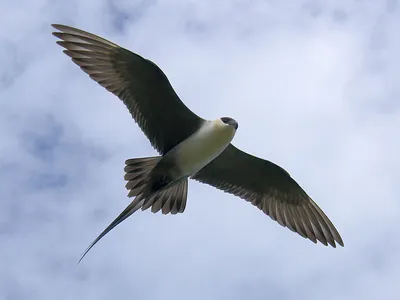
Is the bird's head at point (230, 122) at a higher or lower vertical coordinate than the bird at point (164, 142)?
higher

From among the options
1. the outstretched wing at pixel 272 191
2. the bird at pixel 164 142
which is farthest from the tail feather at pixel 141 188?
the outstretched wing at pixel 272 191

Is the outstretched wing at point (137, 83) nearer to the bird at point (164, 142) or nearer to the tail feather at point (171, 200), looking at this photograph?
the bird at point (164, 142)

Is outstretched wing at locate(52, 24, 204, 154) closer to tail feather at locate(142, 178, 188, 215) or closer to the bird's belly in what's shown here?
the bird's belly

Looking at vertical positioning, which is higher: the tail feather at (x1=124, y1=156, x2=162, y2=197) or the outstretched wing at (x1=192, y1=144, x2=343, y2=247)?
the outstretched wing at (x1=192, y1=144, x2=343, y2=247)

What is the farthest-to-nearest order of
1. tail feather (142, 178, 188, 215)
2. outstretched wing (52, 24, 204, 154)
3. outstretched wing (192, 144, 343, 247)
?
outstretched wing (192, 144, 343, 247), tail feather (142, 178, 188, 215), outstretched wing (52, 24, 204, 154)

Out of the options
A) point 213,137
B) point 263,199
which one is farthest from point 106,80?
point 263,199

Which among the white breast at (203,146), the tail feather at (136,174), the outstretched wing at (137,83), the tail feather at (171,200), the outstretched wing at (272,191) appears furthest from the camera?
the outstretched wing at (272,191)

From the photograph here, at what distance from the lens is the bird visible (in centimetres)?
1294

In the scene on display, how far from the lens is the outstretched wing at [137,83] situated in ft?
42.3

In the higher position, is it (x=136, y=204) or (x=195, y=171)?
(x=195, y=171)

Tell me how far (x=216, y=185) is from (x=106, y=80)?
245 centimetres

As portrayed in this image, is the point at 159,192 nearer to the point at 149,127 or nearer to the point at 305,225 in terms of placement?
the point at 149,127

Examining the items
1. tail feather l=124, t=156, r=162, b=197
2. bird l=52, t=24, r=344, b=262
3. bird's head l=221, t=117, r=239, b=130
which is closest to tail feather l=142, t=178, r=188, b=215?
bird l=52, t=24, r=344, b=262

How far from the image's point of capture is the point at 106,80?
1305cm
